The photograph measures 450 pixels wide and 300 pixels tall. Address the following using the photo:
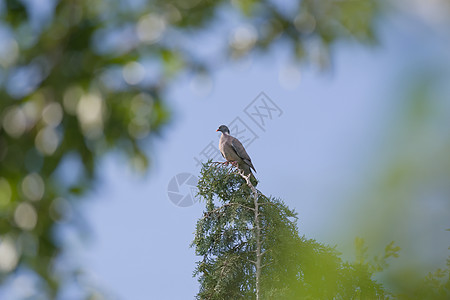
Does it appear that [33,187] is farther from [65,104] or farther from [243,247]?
[243,247]

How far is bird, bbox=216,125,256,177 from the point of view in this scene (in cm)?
945

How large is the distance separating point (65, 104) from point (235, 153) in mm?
8074

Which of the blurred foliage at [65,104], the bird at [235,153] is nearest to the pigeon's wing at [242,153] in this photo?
the bird at [235,153]

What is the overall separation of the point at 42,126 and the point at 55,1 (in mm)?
395

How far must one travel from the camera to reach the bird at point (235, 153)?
9453 millimetres

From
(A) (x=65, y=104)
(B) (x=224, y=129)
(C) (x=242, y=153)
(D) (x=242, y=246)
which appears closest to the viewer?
(A) (x=65, y=104)

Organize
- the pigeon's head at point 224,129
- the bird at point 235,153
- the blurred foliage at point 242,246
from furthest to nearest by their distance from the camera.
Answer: the pigeon's head at point 224,129
the bird at point 235,153
the blurred foliage at point 242,246

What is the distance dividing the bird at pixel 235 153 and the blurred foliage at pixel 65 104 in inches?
301

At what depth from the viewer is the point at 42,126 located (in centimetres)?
152

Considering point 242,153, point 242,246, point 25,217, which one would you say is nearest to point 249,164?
point 242,153

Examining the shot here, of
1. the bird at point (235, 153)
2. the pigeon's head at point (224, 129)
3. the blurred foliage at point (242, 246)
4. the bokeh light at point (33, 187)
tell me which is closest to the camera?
the bokeh light at point (33, 187)

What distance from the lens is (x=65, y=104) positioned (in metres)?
1.49

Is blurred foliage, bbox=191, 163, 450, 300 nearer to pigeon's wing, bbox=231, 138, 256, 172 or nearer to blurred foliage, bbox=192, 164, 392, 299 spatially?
blurred foliage, bbox=192, 164, 392, 299

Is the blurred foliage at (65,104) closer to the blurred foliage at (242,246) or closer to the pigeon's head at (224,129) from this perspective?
the blurred foliage at (242,246)
